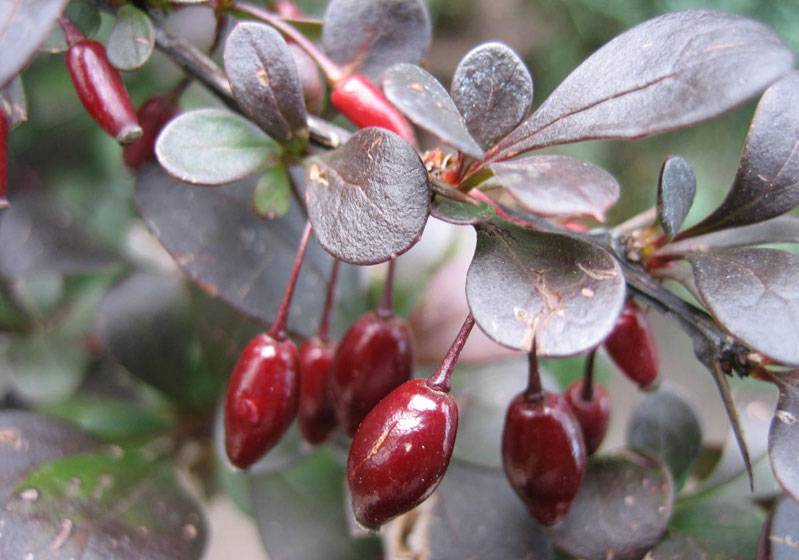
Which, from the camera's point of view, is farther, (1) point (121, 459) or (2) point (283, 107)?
(1) point (121, 459)

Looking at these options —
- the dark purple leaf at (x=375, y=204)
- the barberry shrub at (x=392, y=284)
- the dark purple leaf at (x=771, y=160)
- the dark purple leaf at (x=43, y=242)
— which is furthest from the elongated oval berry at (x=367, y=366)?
the dark purple leaf at (x=43, y=242)

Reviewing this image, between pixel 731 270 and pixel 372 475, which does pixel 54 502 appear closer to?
pixel 372 475

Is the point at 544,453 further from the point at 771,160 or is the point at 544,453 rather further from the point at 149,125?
the point at 149,125

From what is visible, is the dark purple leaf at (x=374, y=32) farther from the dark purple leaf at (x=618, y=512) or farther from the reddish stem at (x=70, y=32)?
the dark purple leaf at (x=618, y=512)

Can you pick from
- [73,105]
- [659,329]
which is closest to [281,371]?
[73,105]

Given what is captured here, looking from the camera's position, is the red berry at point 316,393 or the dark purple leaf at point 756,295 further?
the red berry at point 316,393
